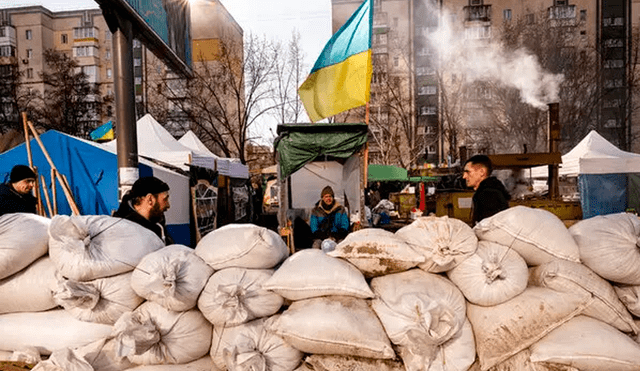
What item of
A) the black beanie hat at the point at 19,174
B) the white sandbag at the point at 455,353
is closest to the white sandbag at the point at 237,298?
the white sandbag at the point at 455,353

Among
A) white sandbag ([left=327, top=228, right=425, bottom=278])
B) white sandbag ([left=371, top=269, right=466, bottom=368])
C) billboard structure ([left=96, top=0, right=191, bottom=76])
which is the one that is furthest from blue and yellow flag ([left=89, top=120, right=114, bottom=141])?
white sandbag ([left=371, top=269, right=466, bottom=368])

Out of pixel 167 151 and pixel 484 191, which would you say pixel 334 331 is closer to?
pixel 484 191

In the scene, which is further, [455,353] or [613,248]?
[613,248]

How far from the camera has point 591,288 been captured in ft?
6.18

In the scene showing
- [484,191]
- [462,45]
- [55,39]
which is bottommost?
[484,191]

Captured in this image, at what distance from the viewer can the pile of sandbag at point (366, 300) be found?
5.81 ft

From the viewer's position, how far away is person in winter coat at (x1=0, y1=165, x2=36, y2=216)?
3.74 meters

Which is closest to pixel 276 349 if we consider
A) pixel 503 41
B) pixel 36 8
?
pixel 503 41

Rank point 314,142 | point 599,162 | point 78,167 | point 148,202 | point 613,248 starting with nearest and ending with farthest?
point 613,248
point 148,202
point 78,167
point 314,142
point 599,162

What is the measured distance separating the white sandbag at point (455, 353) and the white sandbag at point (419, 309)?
0.04 m

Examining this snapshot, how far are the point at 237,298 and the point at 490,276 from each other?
1144 millimetres

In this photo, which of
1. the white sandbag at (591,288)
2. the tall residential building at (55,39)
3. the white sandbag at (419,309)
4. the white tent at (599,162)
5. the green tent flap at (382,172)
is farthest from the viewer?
the tall residential building at (55,39)


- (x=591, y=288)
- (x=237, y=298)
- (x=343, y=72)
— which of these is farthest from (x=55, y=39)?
(x=591, y=288)

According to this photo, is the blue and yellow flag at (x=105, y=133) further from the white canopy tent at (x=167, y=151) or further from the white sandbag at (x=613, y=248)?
Answer: the white sandbag at (x=613, y=248)
